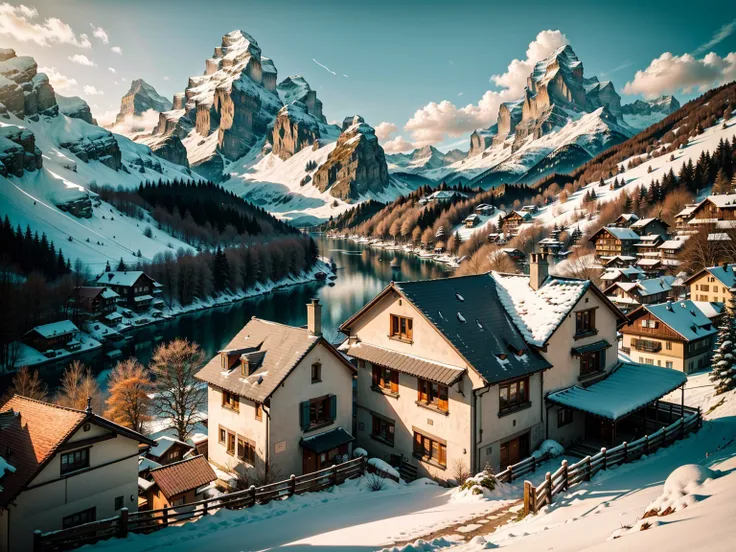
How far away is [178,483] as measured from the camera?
24781 mm

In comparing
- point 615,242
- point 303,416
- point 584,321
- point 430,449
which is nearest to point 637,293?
point 615,242

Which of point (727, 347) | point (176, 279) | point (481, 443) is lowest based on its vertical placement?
point (481, 443)

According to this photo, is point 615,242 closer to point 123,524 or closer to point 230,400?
point 230,400

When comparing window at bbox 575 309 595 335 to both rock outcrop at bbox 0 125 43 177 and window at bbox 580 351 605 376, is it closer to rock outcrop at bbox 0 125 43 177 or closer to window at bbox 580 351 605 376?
window at bbox 580 351 605 376

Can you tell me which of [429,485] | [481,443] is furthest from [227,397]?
[481,443]

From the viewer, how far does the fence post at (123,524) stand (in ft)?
50.7

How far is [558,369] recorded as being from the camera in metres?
26.8

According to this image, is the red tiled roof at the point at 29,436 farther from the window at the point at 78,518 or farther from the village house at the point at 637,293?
the village house at the point at 637,293

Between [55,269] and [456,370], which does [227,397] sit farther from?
[55,269]

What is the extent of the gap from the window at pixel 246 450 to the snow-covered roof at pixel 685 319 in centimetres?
4798

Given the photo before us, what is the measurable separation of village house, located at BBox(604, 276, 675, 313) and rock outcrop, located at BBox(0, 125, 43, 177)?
182 m

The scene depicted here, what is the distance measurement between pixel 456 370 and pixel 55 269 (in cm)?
11065

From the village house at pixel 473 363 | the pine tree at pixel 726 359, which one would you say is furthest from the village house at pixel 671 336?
the village house at pixel 473 363

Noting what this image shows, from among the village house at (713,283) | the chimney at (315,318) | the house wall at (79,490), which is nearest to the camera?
the house wall at (79,490)
